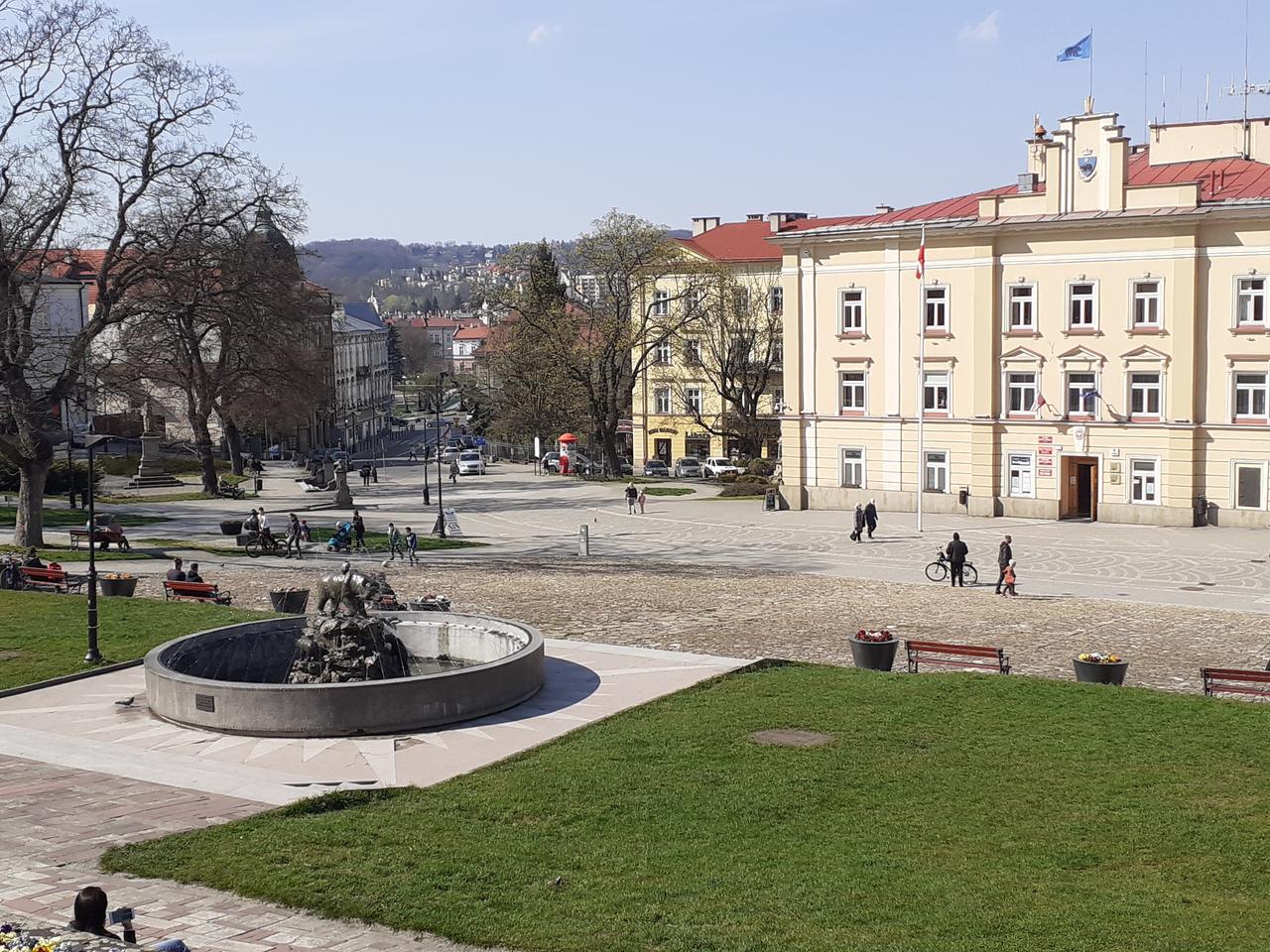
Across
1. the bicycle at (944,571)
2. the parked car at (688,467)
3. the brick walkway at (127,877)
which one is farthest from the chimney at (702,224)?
the brick walkway at (127,877)

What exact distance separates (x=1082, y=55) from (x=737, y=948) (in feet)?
149

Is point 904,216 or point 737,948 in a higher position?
point 904,216

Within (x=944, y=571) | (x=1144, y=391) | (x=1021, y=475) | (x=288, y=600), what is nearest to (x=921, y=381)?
(x=1021, y=475)

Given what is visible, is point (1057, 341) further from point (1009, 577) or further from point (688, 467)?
point (688, 467)

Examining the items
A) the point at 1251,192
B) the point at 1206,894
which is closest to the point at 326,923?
the point at 1206,894

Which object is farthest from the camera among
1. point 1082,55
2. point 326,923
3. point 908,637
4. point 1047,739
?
point 1082,55

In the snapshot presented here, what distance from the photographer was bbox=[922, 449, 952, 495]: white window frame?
5172 centimetres

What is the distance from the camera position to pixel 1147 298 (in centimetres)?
4738

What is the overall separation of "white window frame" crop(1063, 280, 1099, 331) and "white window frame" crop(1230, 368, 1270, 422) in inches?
190

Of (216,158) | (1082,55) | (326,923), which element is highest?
(1082,55)

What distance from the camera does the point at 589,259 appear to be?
2766 inches

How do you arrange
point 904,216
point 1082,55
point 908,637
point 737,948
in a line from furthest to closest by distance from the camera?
1. point 904,216
2. point 1082,55
3. point 908,637
4. point 737,948

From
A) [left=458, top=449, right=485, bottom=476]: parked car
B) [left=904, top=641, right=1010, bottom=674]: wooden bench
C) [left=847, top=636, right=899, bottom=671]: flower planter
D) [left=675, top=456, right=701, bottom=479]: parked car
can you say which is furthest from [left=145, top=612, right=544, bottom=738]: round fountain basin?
[left=458, top=449, right=485, bottom=476]: parked car

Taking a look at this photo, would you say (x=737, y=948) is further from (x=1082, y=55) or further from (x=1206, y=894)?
(x=1082, y=55)
